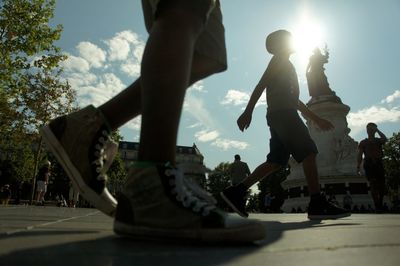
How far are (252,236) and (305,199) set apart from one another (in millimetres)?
29210

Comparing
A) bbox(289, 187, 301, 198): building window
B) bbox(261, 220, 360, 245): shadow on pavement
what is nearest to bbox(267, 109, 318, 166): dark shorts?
bbox(261, 220, 360, 245): shadow on pavement

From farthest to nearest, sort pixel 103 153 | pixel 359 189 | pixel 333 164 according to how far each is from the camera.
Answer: pixel 333 164
pixel 359 189
pixel 103 153

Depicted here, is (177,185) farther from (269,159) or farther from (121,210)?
(269,159)

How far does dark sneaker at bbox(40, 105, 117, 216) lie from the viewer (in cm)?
171

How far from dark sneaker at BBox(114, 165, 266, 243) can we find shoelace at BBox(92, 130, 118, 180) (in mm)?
357

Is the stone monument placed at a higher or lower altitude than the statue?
lower

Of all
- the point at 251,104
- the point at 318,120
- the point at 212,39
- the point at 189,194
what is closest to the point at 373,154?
the point at 318,120

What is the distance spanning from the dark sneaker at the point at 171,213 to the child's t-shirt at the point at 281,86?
3.15 metres

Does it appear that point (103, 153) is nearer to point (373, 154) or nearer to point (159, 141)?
point (159, 141)

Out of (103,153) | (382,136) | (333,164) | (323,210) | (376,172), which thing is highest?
(333,164)

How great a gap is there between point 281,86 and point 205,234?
11.1 ft

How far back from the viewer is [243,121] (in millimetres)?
4035

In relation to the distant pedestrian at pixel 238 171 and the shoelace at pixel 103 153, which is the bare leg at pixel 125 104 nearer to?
the shoelace at pixel 103 153

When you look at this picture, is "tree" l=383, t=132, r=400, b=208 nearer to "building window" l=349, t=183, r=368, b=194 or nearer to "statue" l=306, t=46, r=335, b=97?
"statue" l=306, t=46, r=335, b=97
